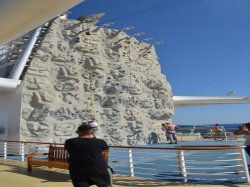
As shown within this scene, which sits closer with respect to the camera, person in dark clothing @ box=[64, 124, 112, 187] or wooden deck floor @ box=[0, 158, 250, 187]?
person in dark clothing @ box=[64, 124, 112, 187]

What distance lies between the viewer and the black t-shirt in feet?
10.00

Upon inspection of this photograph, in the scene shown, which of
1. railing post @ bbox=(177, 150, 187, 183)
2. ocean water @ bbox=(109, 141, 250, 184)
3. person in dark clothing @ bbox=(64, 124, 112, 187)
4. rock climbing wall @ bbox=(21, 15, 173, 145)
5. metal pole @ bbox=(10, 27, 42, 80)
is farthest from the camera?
rock climbing wall @ bbox=(21, 15, 173, 145)

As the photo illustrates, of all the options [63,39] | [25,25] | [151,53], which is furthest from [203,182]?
[151,53]

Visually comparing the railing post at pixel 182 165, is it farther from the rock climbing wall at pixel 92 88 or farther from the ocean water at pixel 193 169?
the rock climbing wall at pixel 92 88

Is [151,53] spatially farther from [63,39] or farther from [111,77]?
[63,39]

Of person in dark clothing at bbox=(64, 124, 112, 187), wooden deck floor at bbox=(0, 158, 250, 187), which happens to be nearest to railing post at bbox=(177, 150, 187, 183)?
wooden deck floor at bbox=(0, 158, 250, 187)

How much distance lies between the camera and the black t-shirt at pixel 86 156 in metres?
3.05

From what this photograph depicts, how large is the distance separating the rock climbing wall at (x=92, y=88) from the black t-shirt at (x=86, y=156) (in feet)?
30.0

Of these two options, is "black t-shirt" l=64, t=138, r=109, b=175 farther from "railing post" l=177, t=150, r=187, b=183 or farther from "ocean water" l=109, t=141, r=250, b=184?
"railing post" l=177, t=150, r=187, b=183

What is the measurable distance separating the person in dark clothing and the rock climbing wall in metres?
9.16

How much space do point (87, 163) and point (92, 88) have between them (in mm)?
11142

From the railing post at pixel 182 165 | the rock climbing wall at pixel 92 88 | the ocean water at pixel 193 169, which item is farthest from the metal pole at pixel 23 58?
the railing post at pixel 182 165

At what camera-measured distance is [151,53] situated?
63.2ft

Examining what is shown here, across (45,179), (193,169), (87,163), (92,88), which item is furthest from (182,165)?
(92,88)
